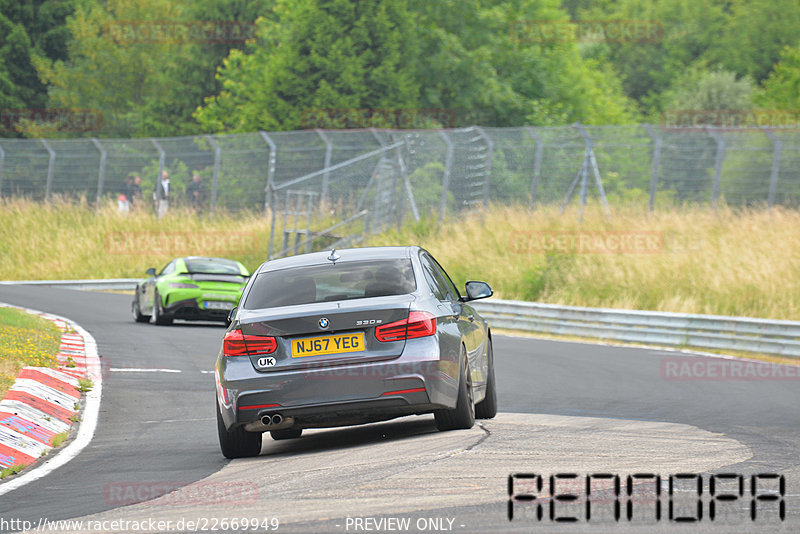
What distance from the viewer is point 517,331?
75.0ft

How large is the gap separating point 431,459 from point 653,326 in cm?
1263

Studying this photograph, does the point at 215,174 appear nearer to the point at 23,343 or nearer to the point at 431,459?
the point at 23,343

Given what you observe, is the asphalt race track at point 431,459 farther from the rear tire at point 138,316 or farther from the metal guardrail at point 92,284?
the metal guardrail at point 92,284

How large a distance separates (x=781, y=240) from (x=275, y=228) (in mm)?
14905

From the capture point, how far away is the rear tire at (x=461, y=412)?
362 inches

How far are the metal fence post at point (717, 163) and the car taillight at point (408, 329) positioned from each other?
62.3 ft

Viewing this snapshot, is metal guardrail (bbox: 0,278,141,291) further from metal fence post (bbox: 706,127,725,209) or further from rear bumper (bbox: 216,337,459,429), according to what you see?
rear bumper (bbox: 216,337,459,429)

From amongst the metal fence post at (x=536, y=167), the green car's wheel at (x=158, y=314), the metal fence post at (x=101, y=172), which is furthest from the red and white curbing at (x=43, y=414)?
the metal fence post at (x=101, y=172)

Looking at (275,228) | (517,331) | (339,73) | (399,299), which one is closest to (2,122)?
(339,73)

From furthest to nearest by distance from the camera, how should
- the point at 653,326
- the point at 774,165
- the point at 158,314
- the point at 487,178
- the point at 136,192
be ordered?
the point at 136,192 → the point at 487,178 → the point at 774,165 → the point at 158,314 → the point at 653,326

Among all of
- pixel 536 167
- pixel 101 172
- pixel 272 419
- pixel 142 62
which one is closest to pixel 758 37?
pixel 142 62

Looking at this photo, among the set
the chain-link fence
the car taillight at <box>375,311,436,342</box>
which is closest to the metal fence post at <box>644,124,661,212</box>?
the chain-link fence

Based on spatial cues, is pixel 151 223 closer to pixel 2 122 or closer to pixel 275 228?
pixel 275 228

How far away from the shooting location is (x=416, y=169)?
32844 mm
